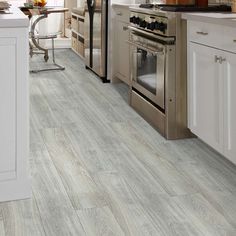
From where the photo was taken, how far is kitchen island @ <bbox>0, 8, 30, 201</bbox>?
2.35m

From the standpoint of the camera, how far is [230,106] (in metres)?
2.73

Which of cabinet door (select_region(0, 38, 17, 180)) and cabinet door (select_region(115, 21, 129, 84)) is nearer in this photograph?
cabinet door (select_region(0, 38, 17, 180))

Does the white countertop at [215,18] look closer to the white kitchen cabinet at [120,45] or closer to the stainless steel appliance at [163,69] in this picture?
the stainless steel appliance at [163,69]

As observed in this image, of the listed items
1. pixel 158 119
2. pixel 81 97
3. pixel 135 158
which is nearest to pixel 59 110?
pixel 81 97

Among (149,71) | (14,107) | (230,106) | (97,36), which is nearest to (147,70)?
(149,71)

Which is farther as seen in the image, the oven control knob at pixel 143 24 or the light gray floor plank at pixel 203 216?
the oven control knob at pixel 143 24

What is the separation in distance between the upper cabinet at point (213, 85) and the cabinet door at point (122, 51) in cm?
173

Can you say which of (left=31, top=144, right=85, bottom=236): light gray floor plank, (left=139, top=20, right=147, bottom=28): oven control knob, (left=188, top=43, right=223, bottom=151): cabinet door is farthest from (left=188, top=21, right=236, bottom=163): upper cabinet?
(left=31, top=144, right=85, bottom=236): light gray floor plank

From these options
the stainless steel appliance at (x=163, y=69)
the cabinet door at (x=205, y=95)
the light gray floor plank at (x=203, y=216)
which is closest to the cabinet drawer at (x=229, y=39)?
the cabinet door at (x=205, y=95)

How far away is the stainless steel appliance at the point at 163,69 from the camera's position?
338cm

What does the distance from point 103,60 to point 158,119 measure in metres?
2.05

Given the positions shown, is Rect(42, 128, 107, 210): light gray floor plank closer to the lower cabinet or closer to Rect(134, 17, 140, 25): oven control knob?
the lower cabinet

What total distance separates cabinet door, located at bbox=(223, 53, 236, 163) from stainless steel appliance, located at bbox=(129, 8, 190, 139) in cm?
71

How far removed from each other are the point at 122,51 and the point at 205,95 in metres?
2.25
